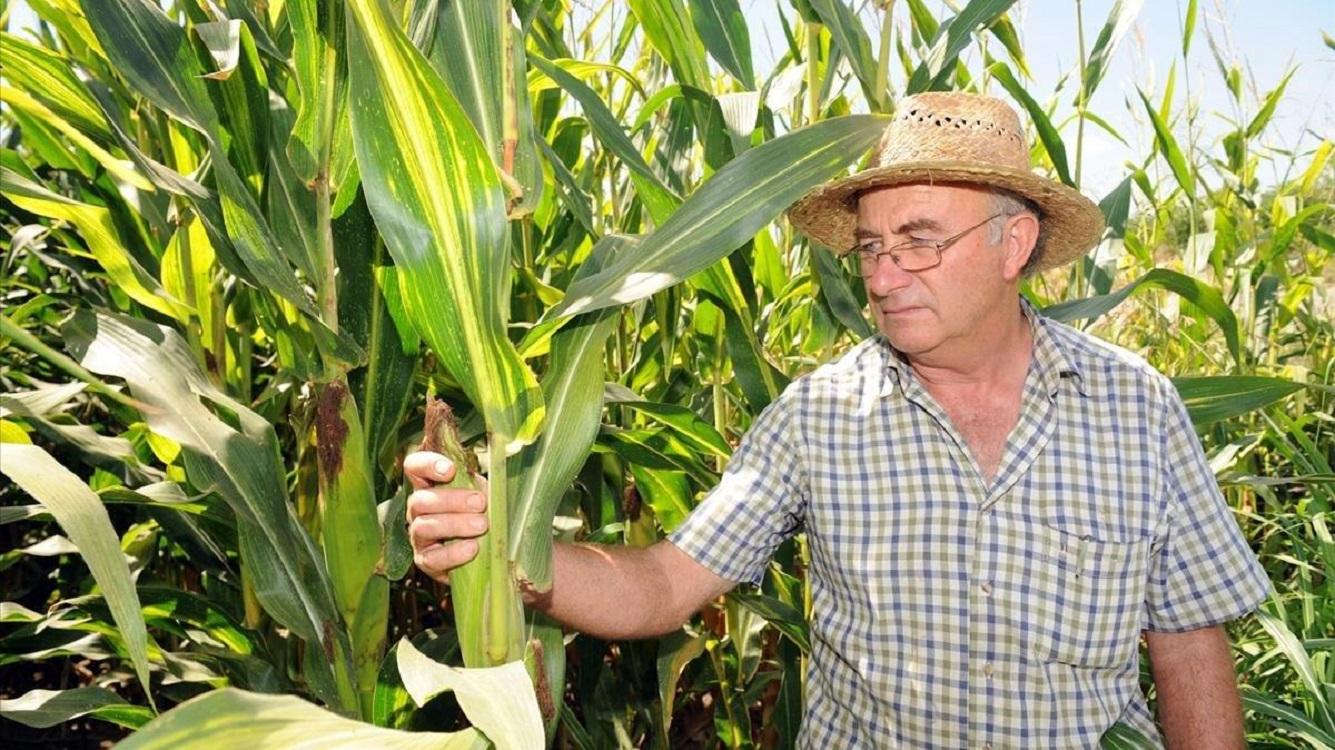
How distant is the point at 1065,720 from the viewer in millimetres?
1539

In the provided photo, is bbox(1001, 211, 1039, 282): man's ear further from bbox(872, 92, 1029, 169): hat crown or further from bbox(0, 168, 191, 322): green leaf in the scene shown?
bbox(0, 168, 191, 322): green leaf

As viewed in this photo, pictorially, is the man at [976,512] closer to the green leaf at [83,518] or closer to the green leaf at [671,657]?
the green leaf at [671,657]

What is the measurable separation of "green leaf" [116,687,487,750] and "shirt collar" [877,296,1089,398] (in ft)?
3.20

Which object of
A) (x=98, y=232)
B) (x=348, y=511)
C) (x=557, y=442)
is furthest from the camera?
(x=98, y=232)

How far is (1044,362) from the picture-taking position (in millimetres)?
1628

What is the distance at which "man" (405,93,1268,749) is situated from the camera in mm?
1543

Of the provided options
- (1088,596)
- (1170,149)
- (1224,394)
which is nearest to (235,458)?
(1088,596)

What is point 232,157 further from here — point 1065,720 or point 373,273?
point 1065,720

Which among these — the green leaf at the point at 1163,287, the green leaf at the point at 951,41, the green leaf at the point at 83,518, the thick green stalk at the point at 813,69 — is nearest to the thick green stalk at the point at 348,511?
the green leaf at the point at 83,518

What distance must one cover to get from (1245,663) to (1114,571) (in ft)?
3.29

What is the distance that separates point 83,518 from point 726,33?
1.13 metres

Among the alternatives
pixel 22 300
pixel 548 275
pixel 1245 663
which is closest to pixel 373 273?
pixel 548 275

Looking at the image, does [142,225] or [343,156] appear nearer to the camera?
[343,156]

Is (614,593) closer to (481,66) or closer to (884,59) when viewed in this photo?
(481,66)
